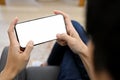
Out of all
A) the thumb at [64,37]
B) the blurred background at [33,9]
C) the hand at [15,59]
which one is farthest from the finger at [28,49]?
the blurred background at [33,9]

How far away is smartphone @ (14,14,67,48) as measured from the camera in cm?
106

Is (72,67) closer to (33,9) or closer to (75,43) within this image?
(75,43)

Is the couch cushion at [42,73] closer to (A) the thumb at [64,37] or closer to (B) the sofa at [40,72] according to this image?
(B) the sofa at [40,72]

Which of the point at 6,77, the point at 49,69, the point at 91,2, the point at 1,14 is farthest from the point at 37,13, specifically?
the point at 91,2

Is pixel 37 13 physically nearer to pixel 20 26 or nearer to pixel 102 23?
pixel 20 26

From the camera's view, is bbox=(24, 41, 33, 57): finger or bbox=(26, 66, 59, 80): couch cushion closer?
bbox=(24, 41, 33, 57): finger

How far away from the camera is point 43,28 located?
42.4 inches

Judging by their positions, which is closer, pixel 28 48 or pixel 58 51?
pixel 28 48

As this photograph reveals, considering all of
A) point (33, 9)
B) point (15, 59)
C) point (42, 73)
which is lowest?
point (33, 9)

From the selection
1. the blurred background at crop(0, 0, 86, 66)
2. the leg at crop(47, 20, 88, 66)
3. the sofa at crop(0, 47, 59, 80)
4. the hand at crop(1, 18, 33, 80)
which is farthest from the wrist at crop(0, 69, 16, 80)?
the blurred background at crop(0, 0, 86, 66)

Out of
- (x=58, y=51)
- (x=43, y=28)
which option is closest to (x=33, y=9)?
(x=58, y=51)

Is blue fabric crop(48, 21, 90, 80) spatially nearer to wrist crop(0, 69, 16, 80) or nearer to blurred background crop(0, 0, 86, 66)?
wrist crop(0, 69, 16, 80)

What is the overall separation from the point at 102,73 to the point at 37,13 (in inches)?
88.1

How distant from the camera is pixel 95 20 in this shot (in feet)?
1.36
